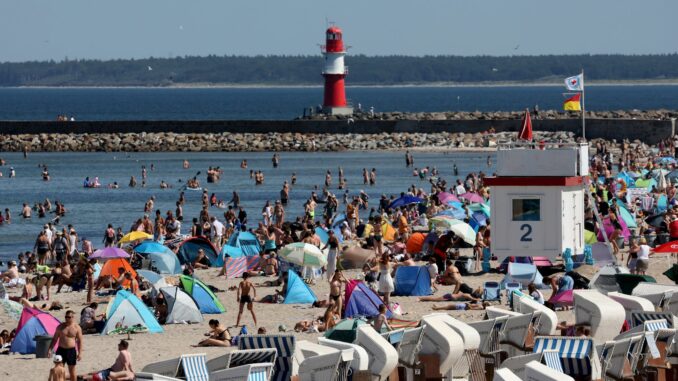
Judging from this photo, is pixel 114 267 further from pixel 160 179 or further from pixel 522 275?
pixel 160 179

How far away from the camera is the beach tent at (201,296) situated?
19734mm

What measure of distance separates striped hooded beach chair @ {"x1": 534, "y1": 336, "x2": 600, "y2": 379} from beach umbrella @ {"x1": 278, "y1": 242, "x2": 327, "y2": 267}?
10.1 m

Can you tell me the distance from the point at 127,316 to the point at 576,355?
770 cm

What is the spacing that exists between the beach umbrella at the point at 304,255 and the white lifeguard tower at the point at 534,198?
3.00m

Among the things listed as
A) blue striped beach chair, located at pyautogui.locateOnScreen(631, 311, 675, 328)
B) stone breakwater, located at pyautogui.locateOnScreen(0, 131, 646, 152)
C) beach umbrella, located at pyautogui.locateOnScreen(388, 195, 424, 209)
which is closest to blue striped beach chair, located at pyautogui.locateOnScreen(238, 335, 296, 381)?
blue striped beach chair, located at pyautogui.locateOnScreen(631, 311, 675, 328)

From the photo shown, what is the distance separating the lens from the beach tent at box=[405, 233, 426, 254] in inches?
976

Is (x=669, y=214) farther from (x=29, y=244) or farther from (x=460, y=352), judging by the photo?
(x=29, y=244)

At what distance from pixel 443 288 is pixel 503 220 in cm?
146

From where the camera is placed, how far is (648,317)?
14.3 m

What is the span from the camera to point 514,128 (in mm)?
67562

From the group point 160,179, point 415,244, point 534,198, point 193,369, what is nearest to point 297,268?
point 415,244

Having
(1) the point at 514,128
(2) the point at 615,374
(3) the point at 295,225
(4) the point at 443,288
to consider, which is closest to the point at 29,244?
(3) the point at 295,225

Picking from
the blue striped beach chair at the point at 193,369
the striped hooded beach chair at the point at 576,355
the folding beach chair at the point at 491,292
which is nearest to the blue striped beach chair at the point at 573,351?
the striped hooded beach chair at the point at 576,355

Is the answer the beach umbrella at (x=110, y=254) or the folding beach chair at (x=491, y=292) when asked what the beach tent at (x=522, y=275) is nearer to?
the folding beach chair at (x=491, y=292)
